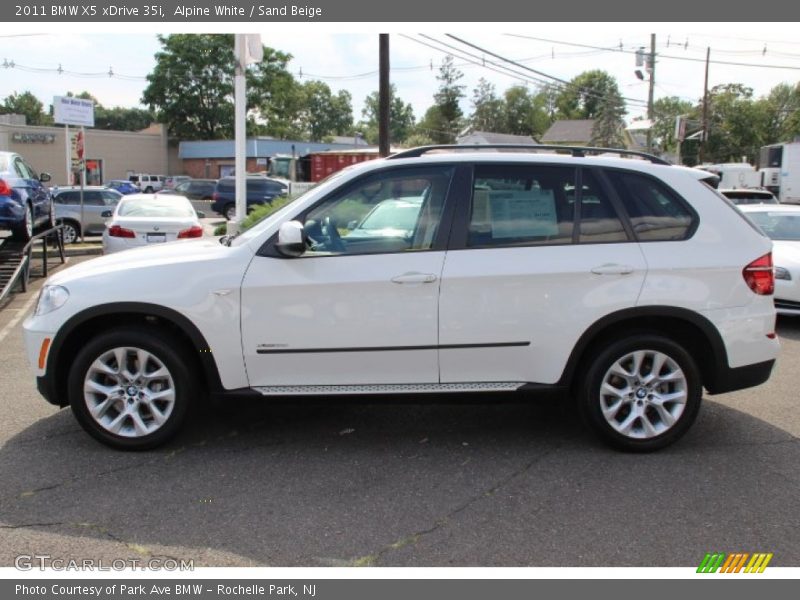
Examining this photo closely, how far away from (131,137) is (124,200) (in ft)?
168

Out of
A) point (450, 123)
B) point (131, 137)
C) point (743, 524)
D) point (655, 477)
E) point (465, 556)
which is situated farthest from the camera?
Result: point (450, 123)

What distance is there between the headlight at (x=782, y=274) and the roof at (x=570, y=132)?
213ft

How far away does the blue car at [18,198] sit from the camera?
9.98 metres

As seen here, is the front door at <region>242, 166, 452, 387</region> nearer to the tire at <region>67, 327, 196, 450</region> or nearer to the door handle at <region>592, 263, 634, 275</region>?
the tire at <region>67, 327, 196, 450</region>

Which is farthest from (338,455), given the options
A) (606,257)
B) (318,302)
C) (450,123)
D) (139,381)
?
(450,123)

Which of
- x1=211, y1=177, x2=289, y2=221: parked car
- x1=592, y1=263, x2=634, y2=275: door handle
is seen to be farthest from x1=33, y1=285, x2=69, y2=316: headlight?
x1=211, y1=177, x2=289, y2=221: parked car

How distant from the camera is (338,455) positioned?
4.34 m

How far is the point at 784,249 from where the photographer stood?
8.61 m

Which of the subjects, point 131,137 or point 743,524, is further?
point 131,137

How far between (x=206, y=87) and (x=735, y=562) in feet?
212

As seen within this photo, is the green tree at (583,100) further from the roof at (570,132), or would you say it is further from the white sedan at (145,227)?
the white sedan at (145,227)

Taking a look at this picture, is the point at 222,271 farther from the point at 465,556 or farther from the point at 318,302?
the point at 465,556

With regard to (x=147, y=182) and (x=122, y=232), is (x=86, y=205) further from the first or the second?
(x=147, y=182)

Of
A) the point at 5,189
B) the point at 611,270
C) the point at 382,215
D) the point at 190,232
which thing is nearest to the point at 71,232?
the point at 190,232
